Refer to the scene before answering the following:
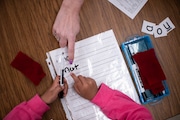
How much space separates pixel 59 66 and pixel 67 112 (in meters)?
Result: 0.18

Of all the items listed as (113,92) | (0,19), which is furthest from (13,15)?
(113,92)

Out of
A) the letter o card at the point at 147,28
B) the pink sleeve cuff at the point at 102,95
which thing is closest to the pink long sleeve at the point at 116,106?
the pink sleeve cuff at the point at 102,95

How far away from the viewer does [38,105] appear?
2.58 ft

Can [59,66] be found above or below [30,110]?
above

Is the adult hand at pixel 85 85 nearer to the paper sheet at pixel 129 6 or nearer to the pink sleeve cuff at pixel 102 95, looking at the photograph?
the pink sleeve cuff at pixel 102 95

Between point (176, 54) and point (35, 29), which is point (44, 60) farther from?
point (176, 54)

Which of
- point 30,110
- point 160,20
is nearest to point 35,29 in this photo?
point 30,110

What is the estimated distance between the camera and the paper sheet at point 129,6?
0.86m

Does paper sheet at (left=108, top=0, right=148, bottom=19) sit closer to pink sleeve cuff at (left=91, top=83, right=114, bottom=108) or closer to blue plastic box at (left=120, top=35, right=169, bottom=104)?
blue plastic box at (left=120, top=35, right=169, bottom=104)

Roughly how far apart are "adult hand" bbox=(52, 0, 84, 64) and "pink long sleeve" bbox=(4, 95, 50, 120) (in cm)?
20

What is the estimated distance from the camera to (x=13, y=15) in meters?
0.81

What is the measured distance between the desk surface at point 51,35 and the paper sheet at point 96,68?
0.11 ft

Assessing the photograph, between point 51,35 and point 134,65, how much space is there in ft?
1.14

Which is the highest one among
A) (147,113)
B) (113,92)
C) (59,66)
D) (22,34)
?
(22,34)
